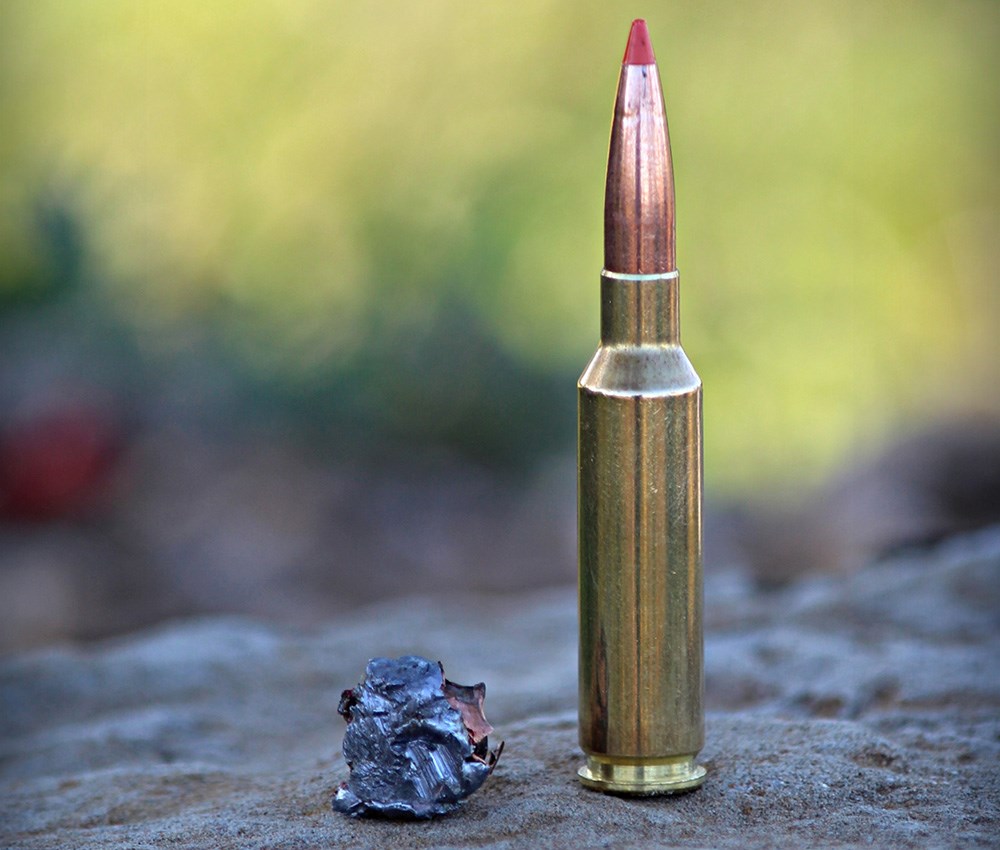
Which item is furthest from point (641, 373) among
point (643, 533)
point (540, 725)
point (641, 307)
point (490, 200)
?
point (490, 200)

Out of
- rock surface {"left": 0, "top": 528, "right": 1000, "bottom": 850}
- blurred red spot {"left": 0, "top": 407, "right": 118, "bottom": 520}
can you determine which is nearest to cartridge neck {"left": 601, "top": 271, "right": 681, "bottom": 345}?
rock surface {"left": 0, "top": 528, "right": 1000, "bottom": 850}

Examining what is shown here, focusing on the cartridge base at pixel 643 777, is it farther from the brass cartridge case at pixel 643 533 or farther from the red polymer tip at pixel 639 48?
the red polymer tip at pixel 639 48

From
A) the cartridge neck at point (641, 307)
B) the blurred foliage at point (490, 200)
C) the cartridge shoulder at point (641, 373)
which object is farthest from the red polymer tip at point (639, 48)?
the blurred foliage at point (490, 200)

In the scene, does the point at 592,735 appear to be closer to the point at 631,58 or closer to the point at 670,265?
the point at 670,265

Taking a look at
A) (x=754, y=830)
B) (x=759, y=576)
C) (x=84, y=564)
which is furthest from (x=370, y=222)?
(x=754, y=830)

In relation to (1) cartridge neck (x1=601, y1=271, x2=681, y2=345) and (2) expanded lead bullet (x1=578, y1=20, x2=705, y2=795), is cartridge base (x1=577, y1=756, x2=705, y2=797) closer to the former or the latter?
(2) expanded lead bullet (x1=578, y1=20, x2=705, y2=795)

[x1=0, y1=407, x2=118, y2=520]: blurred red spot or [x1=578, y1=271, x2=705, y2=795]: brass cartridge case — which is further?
[x1=0, y1=407, x2=118, y2=520]: blurred red spot
